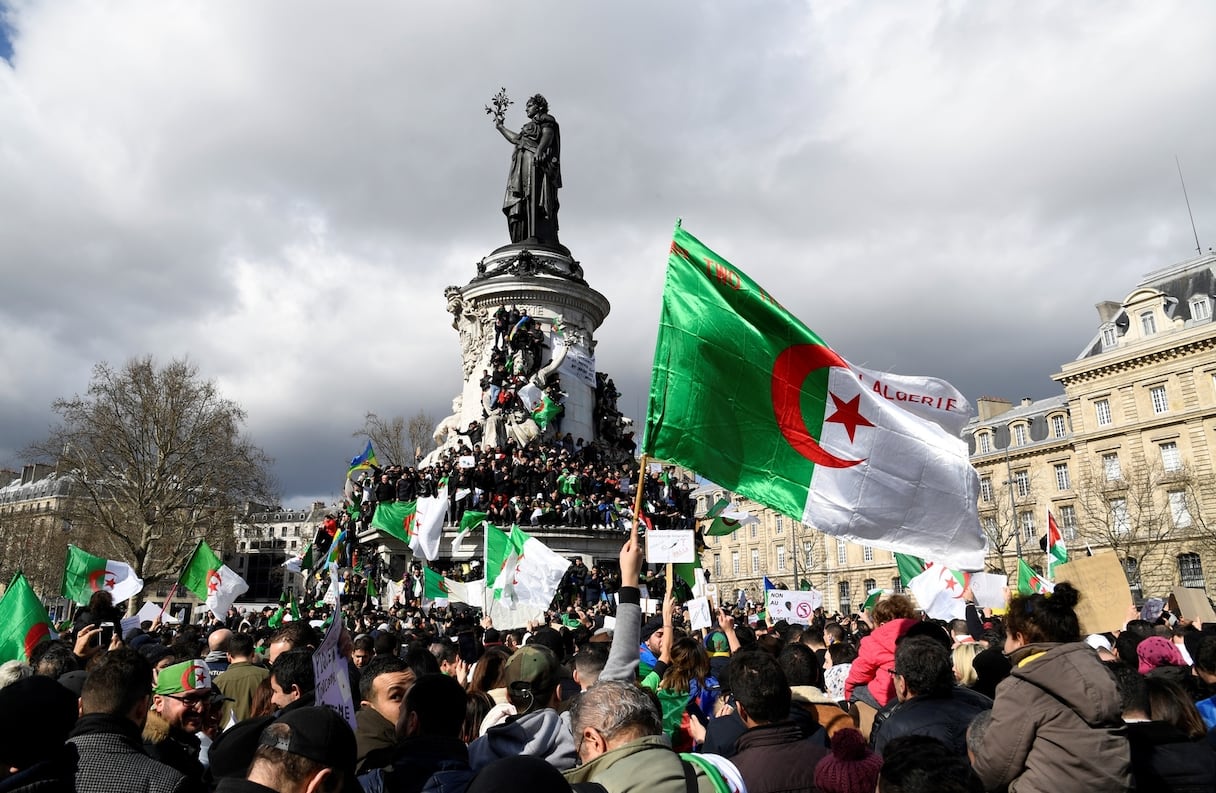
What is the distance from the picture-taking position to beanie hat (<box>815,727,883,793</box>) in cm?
304

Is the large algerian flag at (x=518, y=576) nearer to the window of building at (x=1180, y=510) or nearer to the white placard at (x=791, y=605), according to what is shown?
the white placard at (x=791, y=605)

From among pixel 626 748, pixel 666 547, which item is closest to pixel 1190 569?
pixel 666 547

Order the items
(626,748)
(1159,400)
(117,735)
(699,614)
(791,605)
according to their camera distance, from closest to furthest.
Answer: (626,748)
(117,735)
(699,614)
(791,605)
(1159,400)

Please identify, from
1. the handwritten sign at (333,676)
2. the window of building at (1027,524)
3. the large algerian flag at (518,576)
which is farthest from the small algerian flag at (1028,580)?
the window of building at (1027,524)

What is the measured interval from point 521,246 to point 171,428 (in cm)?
1802

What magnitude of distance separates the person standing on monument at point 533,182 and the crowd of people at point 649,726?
29.1 metres

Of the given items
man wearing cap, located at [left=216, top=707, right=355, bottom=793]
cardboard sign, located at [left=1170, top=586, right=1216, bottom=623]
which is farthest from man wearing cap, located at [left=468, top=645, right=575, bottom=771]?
cardboard sign, located at [left=1170, top=586, right=1216, bottom=623]

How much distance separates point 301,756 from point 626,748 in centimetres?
107

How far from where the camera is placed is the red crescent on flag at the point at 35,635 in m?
7.20

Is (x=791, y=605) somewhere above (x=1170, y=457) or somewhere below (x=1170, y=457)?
below

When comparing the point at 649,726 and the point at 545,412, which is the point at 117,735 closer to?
the point at 649,726

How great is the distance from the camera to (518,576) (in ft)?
43.3

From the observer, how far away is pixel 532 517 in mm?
23781

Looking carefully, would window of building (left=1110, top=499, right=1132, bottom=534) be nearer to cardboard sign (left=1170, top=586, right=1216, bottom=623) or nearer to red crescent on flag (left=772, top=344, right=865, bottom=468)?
cardboard sign (left=1170, top=586, right=1216, bottom=623)
